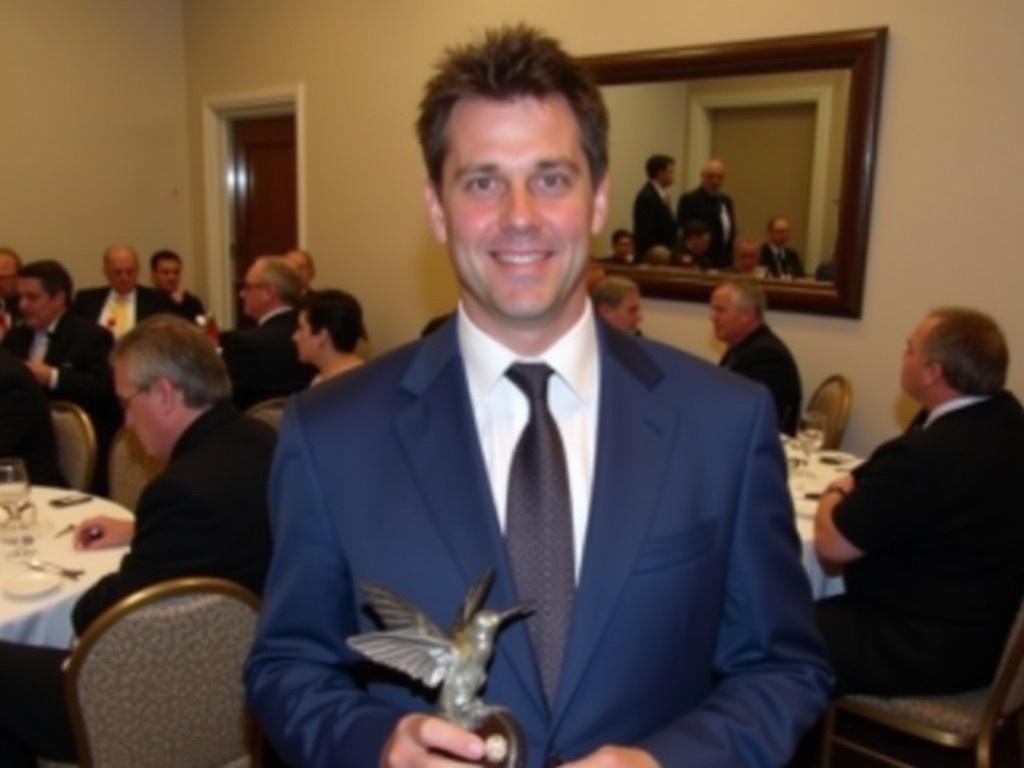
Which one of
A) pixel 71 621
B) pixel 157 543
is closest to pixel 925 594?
pixel 157 543

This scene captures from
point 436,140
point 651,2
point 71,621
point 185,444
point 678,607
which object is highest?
point 651,2

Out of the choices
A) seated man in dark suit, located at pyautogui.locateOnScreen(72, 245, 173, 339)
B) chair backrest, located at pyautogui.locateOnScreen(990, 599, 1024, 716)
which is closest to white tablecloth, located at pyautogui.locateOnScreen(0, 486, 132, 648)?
chair backrest, located at pyautogui.locateOnScreen(990, 599, 1024, 716)

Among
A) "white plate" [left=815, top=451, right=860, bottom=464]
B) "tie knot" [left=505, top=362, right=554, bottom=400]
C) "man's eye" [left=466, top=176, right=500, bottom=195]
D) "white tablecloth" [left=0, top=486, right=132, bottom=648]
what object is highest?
"man's eye" [left=466, top=176, right=500, bottom=195]

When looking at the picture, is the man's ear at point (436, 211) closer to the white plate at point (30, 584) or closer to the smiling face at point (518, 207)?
the smiling face at point (518, 207)

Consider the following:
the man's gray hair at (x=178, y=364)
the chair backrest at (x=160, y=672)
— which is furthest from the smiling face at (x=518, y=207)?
the man's gray hair at (x=178, y=364)

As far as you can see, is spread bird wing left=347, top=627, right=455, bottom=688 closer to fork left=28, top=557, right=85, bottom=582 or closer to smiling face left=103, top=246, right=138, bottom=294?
fork left=28, top=557, right=85, bottom=582

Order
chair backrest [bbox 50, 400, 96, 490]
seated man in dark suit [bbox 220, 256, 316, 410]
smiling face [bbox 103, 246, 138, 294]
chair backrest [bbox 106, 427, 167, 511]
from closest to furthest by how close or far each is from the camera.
Result: chair backrest [bbox 106, 427, 167, 511], chair backrest [bbox 50, 400, 96, 490], seated man in dark suit [bbox 220, 256, 316, 410], smiling face [bbox 103, 246, 138, 294]

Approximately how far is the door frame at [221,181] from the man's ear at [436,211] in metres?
5.82

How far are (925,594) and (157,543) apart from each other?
6.44ft

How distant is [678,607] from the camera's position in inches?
42.4

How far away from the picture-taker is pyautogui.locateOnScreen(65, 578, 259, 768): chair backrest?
6.18 feet

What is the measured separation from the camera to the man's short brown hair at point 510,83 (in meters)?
1.07

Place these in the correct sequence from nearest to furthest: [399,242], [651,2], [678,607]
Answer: [678,607] < [651,2] < [399,242]

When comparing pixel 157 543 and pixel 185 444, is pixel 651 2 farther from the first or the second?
pixel 157 543
